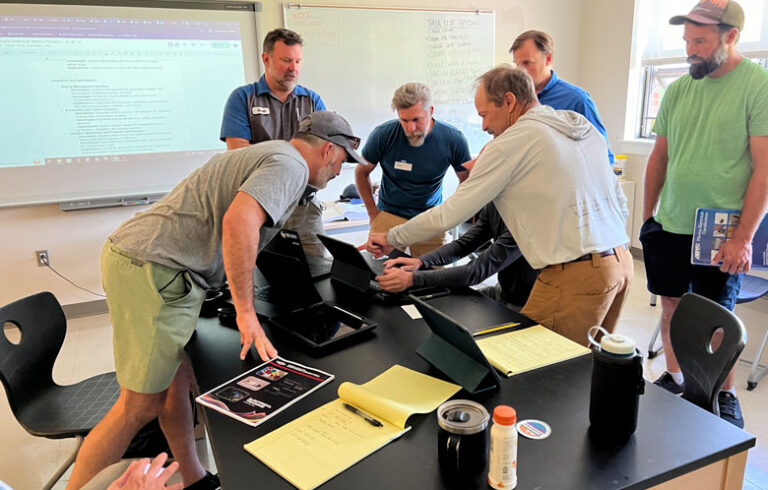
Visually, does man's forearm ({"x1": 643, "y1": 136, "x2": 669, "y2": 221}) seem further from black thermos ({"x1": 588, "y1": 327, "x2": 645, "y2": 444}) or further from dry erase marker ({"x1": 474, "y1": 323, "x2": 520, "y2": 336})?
black thermos ({"x1": 588, "y1": 327, "x2": 645, "y2": 444})

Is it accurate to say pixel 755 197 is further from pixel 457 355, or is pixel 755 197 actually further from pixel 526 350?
pixel 457 355

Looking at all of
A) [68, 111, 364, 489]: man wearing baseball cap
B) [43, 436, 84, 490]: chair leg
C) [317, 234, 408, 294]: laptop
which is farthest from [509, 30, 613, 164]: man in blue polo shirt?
[43, 436, 84, 490]: chair leg

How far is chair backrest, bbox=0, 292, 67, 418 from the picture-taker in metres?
1.65

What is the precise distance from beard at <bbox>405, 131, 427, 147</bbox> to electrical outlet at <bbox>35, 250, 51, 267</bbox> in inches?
104

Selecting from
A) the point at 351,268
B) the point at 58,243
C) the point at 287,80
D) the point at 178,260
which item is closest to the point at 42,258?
the point at 58,243

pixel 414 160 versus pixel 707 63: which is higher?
pixel 707 63

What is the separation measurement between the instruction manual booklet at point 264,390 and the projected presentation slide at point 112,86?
290 cm

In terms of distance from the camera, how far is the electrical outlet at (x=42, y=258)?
3596 millimetres

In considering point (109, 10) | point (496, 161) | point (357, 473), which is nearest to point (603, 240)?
point (496, 161)

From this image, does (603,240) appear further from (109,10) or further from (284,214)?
(109,10)

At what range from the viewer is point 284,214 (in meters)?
1.67

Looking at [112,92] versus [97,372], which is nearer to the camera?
[97,372]

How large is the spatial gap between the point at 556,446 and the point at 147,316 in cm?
118

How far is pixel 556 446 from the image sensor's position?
100 centimetres
